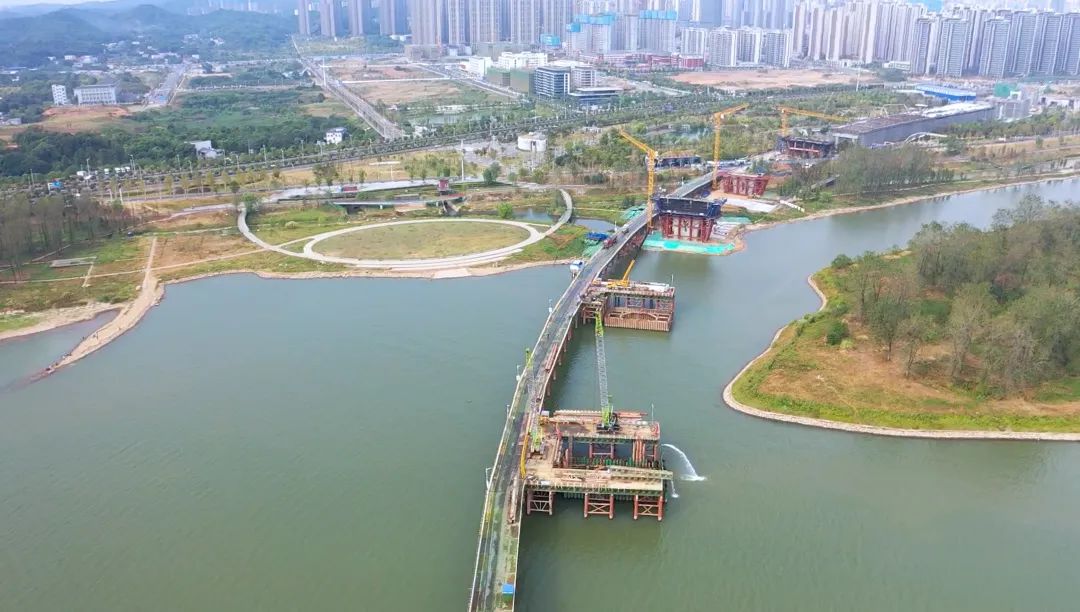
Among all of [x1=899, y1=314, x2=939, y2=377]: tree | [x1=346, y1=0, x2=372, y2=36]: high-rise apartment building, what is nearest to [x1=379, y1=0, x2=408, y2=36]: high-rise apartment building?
[x1=346, y1=0, x2=372, y2=36]: high-rise apartment building

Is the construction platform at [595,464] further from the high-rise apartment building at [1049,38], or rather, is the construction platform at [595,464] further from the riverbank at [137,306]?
the high-rise apartment building at [1049,38]

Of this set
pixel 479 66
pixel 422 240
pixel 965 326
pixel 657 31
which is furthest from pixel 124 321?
pixel 657 31

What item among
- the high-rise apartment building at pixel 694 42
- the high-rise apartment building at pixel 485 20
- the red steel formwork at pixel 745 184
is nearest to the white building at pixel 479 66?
the high-rise apartment building at pixel 485 20

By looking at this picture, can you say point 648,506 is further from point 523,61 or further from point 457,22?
point 457,22

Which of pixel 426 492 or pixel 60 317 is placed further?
pixel 60 317

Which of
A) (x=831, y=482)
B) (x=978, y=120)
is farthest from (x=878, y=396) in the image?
(x=978, y=120)

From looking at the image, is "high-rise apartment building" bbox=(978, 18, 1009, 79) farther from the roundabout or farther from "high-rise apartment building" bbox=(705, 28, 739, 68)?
the roundabout
